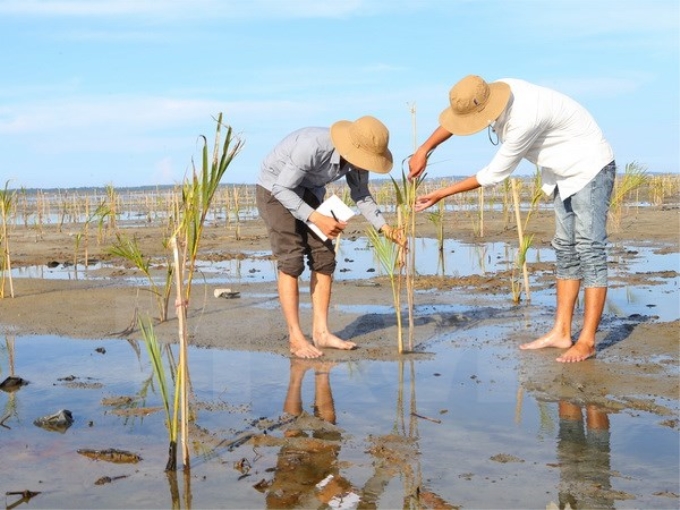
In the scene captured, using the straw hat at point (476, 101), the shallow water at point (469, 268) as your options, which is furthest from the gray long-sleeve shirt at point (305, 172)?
the shallow water at point (469, 268)

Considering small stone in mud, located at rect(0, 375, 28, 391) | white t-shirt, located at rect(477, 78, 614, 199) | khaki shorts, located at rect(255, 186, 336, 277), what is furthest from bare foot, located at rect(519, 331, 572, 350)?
small stone in mud, located at rect(0, 375, 28, 391)

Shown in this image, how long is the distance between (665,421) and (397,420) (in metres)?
1.34

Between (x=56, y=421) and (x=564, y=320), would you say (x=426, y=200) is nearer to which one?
(x=564, y=320)

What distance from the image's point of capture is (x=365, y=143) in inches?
213

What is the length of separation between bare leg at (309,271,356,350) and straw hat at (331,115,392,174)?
1007 mm

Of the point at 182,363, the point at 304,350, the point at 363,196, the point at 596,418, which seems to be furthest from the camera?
the point at 363,196

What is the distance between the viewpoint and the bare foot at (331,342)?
6062 millimetres

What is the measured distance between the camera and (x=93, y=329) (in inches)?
282

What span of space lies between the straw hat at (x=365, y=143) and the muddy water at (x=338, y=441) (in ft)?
4.38

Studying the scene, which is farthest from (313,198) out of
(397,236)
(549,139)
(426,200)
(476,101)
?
(549,139)

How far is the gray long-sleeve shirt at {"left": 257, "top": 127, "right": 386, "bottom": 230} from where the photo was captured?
18.4 feet

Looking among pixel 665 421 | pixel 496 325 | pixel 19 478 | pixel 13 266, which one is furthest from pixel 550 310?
pixel 13 266

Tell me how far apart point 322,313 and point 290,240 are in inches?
23.8

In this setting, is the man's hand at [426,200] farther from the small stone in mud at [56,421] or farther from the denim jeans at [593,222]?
the small stone in mud at [56,421]
